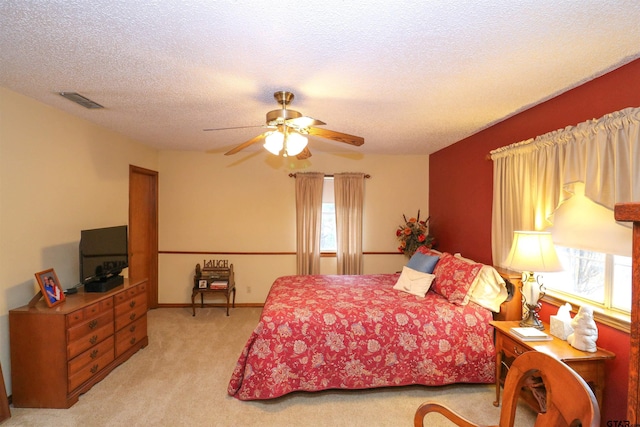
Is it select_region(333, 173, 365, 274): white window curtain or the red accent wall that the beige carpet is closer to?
the red accent wall

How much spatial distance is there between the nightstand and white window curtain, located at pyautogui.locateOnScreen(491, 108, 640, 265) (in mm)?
910

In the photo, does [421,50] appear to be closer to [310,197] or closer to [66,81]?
[66,81]

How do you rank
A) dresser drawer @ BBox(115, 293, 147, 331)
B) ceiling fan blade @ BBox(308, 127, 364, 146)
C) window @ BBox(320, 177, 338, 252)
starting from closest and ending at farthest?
ceiling fan blade @ BBox(308, 127, 364, 146) → dresser drawer @ BBox(115, 293, 147, 331) → window @ BBox(320, 177, 338, 252)

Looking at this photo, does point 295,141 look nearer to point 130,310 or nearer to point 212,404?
point 212,404

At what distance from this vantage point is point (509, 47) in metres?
1.69

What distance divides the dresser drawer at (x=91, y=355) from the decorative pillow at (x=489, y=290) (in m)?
3.39

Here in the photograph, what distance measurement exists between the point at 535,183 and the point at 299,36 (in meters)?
2.27

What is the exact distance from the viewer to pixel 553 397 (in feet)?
3.37

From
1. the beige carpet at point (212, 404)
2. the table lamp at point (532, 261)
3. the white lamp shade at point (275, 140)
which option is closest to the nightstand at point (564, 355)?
the table lamp at point (532, 261)

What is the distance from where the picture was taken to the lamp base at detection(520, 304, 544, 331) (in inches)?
92.1

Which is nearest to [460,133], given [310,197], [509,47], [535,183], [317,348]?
[535,183]

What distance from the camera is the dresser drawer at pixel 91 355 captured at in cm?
237

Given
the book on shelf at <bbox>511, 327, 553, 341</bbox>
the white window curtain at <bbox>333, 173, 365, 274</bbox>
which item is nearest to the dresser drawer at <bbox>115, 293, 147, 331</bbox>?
the white window curtain at <bbox>333, 173, 365, 274</bbox>

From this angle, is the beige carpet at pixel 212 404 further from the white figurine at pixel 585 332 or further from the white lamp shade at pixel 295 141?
the white lamp shade at pixel 295 141
